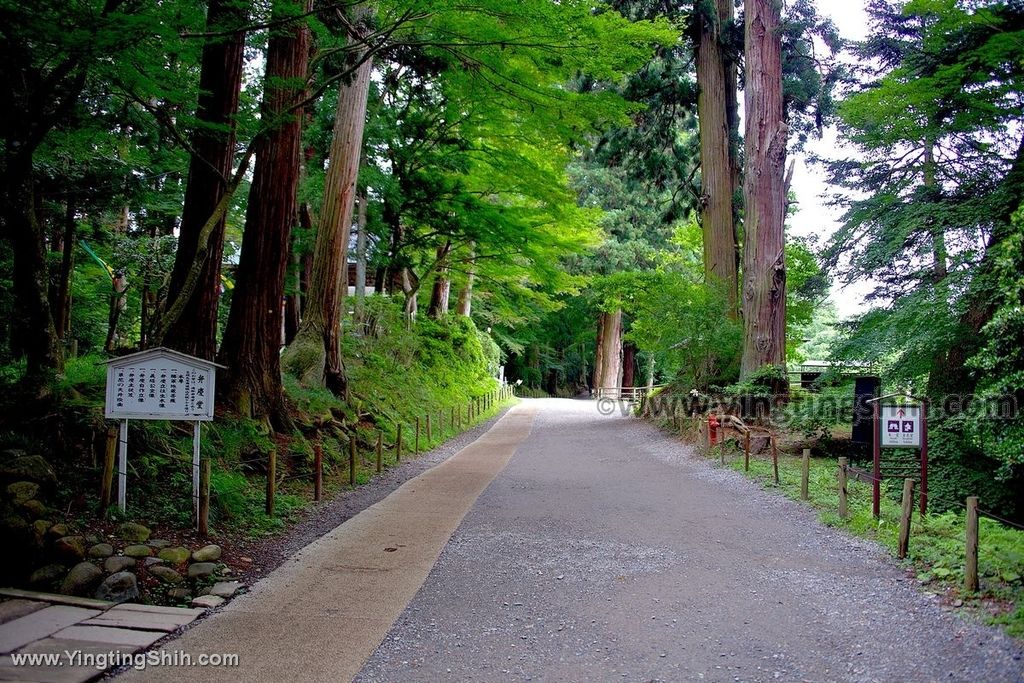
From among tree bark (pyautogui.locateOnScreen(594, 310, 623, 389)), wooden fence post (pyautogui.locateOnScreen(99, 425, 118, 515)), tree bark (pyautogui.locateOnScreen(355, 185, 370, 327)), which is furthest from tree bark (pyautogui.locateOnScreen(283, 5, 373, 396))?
tree bark (pyautogui.locateOnScreen(594, 310, 623, 389))

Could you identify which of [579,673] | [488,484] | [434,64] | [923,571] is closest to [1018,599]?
[923,571]

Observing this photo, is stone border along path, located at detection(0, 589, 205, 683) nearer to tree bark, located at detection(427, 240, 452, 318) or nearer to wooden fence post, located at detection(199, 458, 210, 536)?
wooden fence post, located at detection(199, 458, 210, 536)

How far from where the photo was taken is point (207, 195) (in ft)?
26.7

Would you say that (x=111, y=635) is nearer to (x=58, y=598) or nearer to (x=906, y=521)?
(x=58, y=598)

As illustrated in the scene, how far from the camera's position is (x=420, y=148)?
15.2m

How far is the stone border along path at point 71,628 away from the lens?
3.47 m

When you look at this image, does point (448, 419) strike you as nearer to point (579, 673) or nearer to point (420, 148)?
point (420, 148)

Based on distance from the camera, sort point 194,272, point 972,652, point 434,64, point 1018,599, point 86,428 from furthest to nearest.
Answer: point 434,64, point 194,272, point 86,428, point 1018,599, point 972,652

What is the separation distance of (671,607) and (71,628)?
3.97 m

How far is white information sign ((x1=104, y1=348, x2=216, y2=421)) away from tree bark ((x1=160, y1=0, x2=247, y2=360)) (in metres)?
2.40

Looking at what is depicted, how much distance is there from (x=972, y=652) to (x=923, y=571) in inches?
59.4

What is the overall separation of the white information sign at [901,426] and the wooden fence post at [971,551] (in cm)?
220

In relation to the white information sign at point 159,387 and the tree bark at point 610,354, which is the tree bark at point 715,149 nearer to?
the white information sign at point 159,387

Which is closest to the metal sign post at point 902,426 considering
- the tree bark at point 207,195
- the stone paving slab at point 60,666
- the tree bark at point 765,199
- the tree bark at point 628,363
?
the tree bark at point 765,199
